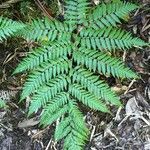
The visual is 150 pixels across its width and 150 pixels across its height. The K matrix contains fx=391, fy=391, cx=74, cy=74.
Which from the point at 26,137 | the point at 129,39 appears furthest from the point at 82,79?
the point at 26,137

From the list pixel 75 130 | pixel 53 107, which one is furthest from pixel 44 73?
pixel 75 130

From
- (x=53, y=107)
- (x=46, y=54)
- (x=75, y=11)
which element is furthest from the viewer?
(x=75, y=11)

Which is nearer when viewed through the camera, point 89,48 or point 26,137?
point 89,48

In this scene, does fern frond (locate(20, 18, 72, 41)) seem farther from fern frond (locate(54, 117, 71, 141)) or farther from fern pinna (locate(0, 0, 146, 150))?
fern frond (locate(54, 117, 71, 141))

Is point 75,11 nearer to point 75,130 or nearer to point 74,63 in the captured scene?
point 74,63

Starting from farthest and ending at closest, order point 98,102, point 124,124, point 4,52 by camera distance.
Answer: point 4,52 → point 124,124 → point 98,102

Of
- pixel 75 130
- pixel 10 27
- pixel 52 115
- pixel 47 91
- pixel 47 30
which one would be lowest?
pixel 75 130

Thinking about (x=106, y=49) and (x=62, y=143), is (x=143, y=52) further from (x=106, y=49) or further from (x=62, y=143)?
(x=62, y=143)

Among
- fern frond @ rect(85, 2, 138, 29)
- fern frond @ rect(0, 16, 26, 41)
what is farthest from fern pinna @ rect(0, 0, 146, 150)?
fern frond @ rect(0, 16, 26, 41)
